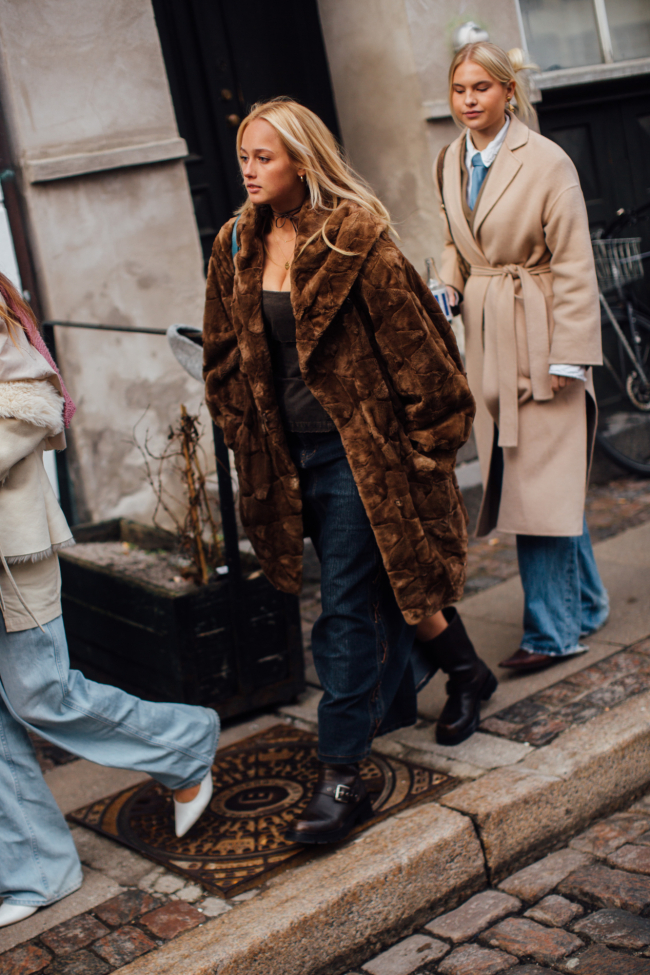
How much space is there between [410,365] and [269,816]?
1415 millimetres

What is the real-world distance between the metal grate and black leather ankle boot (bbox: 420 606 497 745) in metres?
3.49

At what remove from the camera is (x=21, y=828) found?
2.76 m

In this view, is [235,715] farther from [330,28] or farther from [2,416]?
[330,28]

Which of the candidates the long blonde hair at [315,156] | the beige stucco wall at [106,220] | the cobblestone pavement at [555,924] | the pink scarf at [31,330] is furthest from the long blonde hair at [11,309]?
the beige stucco wall at [106,220]

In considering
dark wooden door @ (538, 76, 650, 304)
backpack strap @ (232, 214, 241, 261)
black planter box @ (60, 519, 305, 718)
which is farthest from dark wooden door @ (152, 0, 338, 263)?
backpack strap @ (232, 214, 241, 261)

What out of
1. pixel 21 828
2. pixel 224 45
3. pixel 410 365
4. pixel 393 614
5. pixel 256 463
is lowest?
pixel 21 828

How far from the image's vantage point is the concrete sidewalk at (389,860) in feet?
8.32

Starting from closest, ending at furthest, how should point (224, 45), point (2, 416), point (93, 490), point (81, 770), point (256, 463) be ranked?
point (2, 416)
point (256, 463)
point (81, 770)
point (93, 490)
point (224, 45)

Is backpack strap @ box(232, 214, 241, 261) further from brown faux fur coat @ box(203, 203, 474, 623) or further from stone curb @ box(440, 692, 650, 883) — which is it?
stone curb @ box(440, 692, 650, 883)

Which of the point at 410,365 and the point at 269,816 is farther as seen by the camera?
the point at 269,816

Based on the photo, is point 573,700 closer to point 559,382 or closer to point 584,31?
point 559,382

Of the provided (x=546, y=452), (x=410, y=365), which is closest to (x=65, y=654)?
(x=410, y=365)

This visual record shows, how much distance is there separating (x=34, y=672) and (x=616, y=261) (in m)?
4.70

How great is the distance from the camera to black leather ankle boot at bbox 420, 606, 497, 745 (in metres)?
3.44
